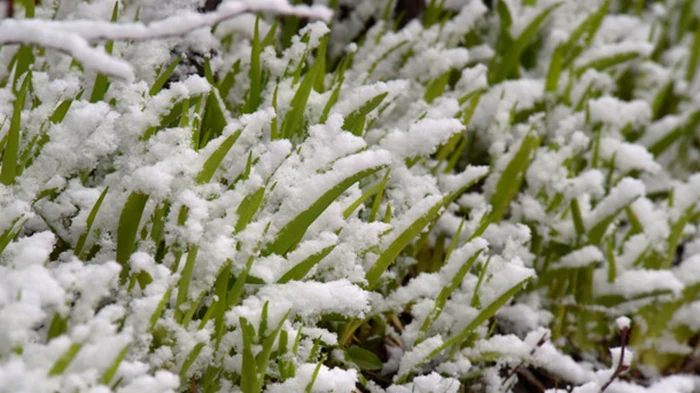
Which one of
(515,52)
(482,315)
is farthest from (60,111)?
(515,52)

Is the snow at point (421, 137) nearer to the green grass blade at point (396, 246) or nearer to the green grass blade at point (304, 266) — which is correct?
the green grass blade at point (396, 246)

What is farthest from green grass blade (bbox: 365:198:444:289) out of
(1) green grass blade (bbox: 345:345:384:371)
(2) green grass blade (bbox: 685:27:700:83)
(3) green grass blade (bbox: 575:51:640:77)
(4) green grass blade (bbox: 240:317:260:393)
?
(2) green grass blade (bbox: 685:27:700:83)

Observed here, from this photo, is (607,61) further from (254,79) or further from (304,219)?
(304,219)

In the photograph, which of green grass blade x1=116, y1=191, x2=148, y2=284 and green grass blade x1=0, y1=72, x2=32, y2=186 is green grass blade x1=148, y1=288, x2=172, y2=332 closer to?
green grass blade x1=116, y1=191, x2=148, y2=284

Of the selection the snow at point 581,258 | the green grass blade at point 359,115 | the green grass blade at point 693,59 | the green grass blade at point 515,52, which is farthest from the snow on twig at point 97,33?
the green grass blade at point 693,59

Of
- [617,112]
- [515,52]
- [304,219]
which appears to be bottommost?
[304,219]

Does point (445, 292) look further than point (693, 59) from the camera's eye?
No

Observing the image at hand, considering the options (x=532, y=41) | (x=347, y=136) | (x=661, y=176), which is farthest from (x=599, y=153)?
(x=347, y=136)

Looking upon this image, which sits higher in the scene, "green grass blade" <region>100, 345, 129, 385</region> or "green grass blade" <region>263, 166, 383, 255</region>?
"green grass blade" <region>263, 166, 383, 255</region>
